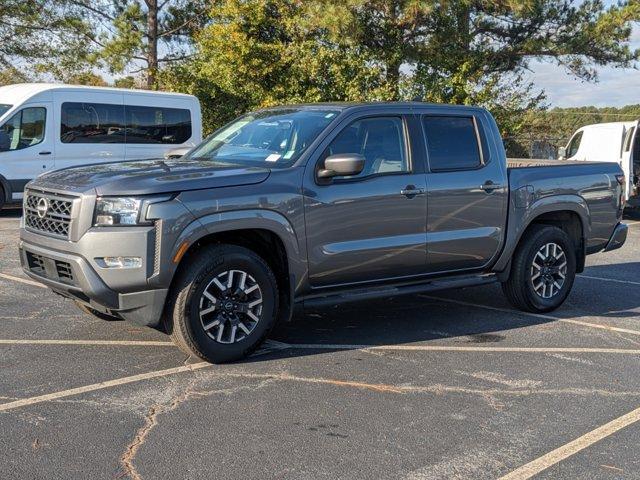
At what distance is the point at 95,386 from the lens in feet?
16.0

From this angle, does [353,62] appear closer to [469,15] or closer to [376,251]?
[469,15]

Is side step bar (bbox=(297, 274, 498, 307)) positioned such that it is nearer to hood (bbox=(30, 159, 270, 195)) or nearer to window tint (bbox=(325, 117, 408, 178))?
window tint (bbox=(325, 117, 408, 178))

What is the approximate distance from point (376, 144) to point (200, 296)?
200 centimetres

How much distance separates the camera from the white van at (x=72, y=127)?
14.1m

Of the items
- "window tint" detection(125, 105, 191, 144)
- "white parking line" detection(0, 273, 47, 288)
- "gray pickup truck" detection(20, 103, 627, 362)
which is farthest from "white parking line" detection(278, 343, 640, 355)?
"window tint" detection(125, 105, 191, 144)

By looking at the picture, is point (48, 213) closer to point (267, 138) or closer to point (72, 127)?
point (267, 138)

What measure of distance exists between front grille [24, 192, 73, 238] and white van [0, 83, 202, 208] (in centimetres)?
897

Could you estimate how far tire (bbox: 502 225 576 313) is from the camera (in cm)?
715

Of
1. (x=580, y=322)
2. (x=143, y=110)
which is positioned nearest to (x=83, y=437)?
(x=580, y=322)

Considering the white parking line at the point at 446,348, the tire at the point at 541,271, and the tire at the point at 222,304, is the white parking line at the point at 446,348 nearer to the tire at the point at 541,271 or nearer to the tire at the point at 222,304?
the tire at the point at 222,304

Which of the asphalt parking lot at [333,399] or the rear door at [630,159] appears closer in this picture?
the asphalt parking lot at [333,399]

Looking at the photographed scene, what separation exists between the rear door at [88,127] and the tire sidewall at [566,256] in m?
10.0

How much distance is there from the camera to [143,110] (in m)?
15.8

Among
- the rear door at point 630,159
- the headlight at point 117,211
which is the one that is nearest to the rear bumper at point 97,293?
the headlight at point 117,211
